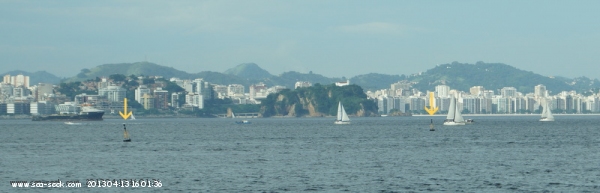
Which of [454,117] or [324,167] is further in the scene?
[454,117]

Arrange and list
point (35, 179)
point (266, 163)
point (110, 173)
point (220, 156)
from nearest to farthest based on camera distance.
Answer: point (35, 179)
point (110, 173)
point (266, 163)
point (220, 156)

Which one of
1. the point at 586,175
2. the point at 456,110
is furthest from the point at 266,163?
the point at 456,110

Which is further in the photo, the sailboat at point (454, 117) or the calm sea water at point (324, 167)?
the sailboat at point (454, 117)

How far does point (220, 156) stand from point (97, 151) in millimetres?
14235

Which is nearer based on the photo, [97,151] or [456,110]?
[97,151]

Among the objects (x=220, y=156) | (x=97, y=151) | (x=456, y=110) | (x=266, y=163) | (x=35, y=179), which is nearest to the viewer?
(x=35, y=179)

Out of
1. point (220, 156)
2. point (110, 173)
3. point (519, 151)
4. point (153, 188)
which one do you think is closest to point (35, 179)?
point (110, 173)

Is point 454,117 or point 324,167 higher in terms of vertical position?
point 454,117

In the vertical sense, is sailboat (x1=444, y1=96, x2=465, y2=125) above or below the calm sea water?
above

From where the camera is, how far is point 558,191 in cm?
4975

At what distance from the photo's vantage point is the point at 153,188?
51000mm

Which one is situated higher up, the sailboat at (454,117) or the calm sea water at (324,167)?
the sailboat at (454,117)

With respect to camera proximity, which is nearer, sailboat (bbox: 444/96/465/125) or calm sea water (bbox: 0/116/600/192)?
calm sea water (bbox: 0/116/600/192)

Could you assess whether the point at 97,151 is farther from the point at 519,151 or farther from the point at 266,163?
the point at 519,151
